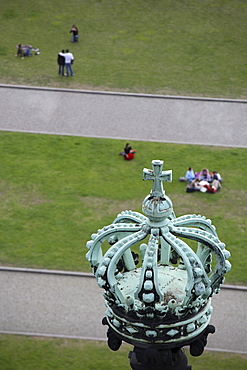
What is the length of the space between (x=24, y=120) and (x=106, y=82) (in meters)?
5.79

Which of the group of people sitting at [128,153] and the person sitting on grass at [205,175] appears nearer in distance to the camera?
the person sitting on grass at [205,175]

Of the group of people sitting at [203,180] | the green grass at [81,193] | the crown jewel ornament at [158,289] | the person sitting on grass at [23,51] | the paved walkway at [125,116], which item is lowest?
the green grass at [81,193]

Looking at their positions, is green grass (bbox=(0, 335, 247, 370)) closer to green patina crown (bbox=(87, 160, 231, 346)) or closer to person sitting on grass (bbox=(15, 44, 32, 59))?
green patina crown (bbox=(87, 160, 231, 346))

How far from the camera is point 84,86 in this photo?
4147cm

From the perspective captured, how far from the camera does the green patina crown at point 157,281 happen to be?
10.4 metres

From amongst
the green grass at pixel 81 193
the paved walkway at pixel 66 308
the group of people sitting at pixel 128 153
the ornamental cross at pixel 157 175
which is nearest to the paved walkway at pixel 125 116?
the green grass at pixel 81 193

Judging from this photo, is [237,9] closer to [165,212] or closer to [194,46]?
[194,46]

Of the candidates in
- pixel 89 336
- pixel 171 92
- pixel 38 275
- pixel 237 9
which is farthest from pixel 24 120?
pixel 237 9

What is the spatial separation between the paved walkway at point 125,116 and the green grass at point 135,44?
41.4 inches

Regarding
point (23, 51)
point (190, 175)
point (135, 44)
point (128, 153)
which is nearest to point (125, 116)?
point (128, 153)

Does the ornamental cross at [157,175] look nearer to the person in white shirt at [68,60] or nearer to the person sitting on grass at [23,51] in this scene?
the person in white shirt at [68,60]

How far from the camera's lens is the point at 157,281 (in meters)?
10.5

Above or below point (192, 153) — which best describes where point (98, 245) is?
above

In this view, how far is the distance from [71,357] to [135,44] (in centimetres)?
2729
